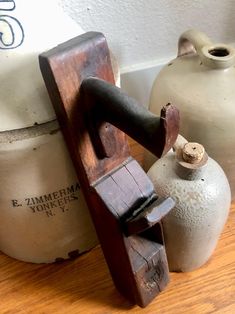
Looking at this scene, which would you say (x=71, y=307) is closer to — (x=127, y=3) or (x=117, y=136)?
(x=117, y=136)

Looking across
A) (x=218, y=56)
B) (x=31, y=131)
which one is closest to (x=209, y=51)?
(x=218, y=56)


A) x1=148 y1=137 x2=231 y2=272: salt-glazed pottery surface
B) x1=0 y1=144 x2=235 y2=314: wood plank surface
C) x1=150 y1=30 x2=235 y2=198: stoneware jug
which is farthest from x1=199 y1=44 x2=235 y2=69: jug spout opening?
x1=0 y1=144 x2=235 y2=314: wood plank surface

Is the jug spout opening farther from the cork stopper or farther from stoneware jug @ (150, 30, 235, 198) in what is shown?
the cork stopper

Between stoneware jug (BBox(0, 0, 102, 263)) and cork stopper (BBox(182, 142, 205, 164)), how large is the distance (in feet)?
0.43

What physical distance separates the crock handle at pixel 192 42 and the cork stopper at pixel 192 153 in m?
0.18

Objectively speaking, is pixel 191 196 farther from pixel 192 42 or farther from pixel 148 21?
pixel 148 21

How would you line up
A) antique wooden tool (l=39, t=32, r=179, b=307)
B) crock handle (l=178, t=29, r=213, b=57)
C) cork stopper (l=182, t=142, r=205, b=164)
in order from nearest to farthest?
antique wooden tool (l=39, t=32, r=179, b=307), cork stopper (l=182, t=142, r=205, b=164), crock handle (l=178, t=29, r=213, b=57)

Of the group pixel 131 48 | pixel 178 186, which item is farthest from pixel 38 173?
pixel 131 48

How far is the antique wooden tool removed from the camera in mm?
383

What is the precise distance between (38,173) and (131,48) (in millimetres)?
379

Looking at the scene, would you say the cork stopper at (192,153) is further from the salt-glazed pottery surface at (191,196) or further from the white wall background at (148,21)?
the white wall background at (148,21)

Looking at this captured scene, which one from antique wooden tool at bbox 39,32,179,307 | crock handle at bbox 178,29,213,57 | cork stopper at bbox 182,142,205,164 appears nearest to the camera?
antique wooden tool at bbox 39,32,179,307

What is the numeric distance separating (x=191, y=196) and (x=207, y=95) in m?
0.15

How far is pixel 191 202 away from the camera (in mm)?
517
